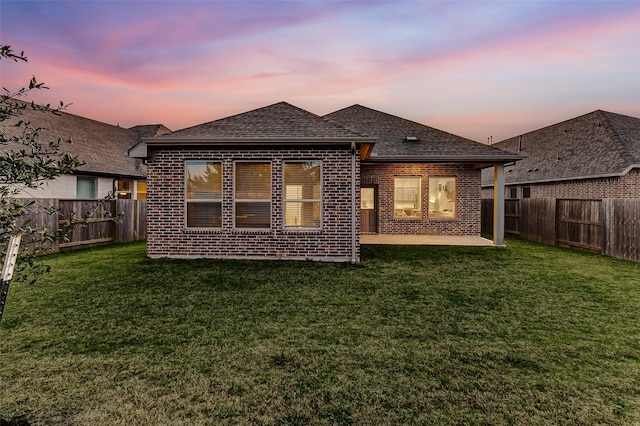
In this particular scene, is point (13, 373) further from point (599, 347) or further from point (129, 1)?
point (129, 1)

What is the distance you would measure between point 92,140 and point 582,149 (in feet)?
88.2

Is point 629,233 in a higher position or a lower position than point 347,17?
lower

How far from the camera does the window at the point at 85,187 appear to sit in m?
16.0

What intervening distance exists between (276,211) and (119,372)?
20.4ft

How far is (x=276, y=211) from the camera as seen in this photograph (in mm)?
9219

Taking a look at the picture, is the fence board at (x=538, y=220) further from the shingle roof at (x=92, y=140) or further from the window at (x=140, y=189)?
the window at (x=140, y=189)

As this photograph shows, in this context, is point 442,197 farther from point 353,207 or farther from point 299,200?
point 299,200


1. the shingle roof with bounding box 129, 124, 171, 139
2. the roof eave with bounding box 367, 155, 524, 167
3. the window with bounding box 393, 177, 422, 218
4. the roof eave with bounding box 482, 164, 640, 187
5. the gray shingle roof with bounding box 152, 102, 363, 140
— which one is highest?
the shingle roof with bounding box 129, 124, 171, 139

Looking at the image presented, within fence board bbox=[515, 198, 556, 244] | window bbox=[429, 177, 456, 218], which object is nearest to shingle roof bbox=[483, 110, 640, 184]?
fence board bbox=[515, 198, 556, 244]

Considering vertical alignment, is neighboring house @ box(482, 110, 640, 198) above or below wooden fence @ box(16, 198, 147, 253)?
above

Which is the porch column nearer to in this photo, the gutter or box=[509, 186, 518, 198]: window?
the gutter

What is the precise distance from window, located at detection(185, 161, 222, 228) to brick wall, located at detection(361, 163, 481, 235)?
23.7 ft

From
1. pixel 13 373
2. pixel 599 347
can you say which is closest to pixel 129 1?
pixel 13 373

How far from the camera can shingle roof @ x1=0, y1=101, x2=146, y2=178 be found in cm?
1623
